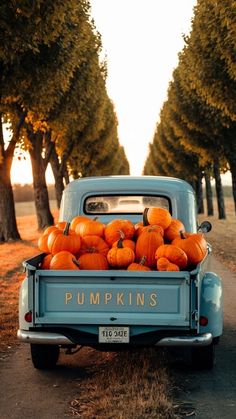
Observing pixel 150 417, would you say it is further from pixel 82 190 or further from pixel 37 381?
pixel 82 190

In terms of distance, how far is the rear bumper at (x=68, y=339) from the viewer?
20.5 ft

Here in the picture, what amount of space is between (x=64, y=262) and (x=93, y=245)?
0.55 m

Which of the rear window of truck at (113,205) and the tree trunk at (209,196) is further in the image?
the tree trunk at (209,196)

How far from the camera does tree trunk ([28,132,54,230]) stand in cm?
2937

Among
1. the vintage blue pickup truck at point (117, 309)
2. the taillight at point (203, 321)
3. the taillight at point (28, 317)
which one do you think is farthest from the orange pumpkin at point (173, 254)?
the taillight at point (28, 317)

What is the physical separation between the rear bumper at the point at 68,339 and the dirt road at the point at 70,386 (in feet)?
1.45

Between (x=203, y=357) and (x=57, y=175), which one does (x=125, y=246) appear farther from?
(x=57, y=175)

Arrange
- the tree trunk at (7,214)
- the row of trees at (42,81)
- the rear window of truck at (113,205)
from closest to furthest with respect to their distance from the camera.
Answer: the rear window of truck at (113,205)
the row of trees at (42,81)
the tree trunk at (7,214)

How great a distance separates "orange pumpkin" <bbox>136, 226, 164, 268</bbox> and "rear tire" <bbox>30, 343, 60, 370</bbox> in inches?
52.2

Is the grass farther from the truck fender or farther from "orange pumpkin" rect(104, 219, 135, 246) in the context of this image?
"orange pumpkin" rect(104, 219, 135, 246)

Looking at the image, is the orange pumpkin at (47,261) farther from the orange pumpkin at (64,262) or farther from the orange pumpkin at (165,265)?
the orange pumpkin at (165,265)

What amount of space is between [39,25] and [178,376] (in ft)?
34.1

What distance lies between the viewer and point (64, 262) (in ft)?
21.8

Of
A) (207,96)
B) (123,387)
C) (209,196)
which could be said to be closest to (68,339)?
(123,387)
